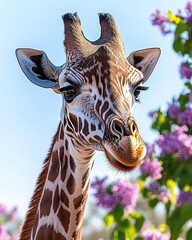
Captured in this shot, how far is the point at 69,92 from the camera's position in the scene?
6484 mm

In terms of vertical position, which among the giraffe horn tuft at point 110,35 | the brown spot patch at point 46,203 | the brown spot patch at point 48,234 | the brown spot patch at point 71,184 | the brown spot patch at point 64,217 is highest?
the giraffe horn tuft at point 110,35

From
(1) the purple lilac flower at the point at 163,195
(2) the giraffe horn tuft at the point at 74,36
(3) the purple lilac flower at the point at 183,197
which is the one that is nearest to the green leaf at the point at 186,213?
(3) the purple lilac flower at the point at 183,197

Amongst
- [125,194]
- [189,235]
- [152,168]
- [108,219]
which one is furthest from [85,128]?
[152,168]

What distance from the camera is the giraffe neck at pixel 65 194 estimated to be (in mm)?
6598

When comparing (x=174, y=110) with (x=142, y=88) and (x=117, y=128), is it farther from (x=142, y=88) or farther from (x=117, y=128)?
(x=117, y=128)

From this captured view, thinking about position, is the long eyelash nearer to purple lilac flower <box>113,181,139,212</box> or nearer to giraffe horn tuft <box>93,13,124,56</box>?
giraffe horn tuft <box>93,13,124,56</box>

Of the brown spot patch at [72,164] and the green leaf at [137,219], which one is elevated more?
the brown spot patch at [72,164]

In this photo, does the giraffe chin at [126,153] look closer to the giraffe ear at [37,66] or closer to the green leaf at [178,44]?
the giraffe ear at [37,66]

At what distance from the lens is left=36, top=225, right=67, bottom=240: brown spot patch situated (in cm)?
665

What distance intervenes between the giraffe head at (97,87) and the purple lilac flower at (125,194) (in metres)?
2.96

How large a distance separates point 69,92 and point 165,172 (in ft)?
12.0

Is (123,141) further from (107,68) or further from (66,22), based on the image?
Answer: (66,22)

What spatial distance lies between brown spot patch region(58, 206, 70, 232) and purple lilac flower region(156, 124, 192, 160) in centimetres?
275

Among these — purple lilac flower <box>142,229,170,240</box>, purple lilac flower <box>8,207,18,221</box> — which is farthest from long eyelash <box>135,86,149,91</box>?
purple lilac flower <box>8,207,18,221</box>
